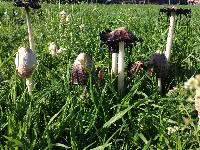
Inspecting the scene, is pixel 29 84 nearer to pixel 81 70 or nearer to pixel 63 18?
pixel 81 70

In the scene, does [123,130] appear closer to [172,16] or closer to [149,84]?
[149,84]

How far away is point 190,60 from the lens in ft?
15.5

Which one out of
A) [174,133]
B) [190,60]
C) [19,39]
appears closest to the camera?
[174,133]

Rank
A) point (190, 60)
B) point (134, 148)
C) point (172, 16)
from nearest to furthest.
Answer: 1. point (134, 148)
2. point (172, 16)
3. point (190, 60)

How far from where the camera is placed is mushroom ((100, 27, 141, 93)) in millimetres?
3404

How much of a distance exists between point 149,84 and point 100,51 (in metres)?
1.34

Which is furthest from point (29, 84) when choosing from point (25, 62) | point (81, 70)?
point (81, 70)

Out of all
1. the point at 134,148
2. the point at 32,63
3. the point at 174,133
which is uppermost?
the point at 32,63

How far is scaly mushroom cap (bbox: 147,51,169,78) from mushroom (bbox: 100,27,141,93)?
313mm

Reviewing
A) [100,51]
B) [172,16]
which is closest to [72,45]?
[100,51]

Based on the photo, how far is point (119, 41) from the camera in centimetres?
345

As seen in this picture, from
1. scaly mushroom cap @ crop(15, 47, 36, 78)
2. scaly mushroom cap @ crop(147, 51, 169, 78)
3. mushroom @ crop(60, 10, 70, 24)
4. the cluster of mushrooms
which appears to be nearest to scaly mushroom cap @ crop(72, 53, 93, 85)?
the cluster of mushrooms

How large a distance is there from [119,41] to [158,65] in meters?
0.50

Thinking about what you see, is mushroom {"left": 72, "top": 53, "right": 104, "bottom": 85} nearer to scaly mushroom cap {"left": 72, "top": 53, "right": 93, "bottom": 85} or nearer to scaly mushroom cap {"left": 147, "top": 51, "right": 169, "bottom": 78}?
scaly mushroom cap {"left": 72, "top": 53, "right": 93, "bottom": 85}
